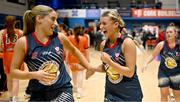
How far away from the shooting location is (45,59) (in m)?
3.38

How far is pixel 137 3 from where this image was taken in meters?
35.4

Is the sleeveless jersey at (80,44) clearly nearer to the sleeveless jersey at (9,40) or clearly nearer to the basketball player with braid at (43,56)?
the sleeveless jersey at (9,40)

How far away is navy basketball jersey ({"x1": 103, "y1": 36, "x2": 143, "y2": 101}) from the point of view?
12.2 ft

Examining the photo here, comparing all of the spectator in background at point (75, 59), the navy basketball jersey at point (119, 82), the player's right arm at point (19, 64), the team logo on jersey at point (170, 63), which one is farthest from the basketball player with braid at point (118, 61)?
the spectator in background at point (75, 59)

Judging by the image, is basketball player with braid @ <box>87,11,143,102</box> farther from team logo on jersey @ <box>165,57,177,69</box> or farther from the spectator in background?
the spectator in background

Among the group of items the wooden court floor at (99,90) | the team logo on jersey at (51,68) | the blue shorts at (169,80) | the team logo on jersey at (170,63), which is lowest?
the wooden court floor at (99,90)

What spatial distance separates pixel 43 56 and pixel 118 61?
0.78 m

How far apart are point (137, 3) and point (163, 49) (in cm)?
2978

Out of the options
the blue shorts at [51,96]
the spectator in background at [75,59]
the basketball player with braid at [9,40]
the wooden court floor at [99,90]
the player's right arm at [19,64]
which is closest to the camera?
the player's right arm at [19,64]

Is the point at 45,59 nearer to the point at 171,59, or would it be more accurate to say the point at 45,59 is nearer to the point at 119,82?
the point at 119,82

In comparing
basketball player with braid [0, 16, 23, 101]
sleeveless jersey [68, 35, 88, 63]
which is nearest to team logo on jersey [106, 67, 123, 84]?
basketball player with braid [0, 16, 23, 101]

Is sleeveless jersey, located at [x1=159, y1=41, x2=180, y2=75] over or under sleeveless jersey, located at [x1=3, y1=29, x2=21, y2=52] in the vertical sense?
under

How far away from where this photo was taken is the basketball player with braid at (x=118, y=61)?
3617 millimetres

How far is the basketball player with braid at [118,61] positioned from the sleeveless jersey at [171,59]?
2.39m
